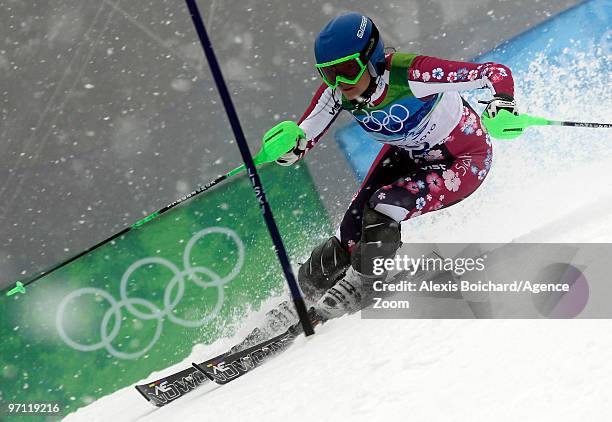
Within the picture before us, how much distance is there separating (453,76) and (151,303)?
265 centimetres

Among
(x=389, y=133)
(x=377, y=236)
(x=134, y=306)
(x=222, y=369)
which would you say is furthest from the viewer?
(x=134, y=306)

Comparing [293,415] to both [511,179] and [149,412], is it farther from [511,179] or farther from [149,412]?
[511,179]

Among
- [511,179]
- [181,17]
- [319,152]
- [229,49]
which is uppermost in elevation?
[181,17]

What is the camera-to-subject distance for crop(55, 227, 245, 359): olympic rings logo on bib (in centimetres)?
455

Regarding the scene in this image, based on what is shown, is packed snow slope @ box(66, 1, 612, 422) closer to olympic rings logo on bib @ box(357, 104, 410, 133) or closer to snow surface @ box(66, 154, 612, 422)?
snow surface @ box(66, 154, 612, 422)

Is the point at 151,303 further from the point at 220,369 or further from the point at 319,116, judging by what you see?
the point at 319,116

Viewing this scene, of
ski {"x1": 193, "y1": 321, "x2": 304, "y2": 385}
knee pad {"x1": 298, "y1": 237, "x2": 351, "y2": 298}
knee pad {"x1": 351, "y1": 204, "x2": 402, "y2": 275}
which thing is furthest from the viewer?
knee pad {"x1": 298, "y1": 237, "x2": 351, "y2": 298}

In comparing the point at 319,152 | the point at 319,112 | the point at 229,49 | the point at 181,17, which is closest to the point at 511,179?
the point at 319,152

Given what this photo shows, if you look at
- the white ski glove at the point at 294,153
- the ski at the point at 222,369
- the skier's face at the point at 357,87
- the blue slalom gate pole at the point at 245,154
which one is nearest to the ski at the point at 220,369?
the ski at the point at 222,369

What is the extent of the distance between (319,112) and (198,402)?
149cm

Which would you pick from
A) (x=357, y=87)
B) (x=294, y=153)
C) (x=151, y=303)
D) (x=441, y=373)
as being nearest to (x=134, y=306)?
(x=151, y=303)

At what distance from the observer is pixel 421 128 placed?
3.09 metres

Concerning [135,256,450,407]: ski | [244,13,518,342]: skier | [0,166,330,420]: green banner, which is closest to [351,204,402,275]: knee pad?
[244,13,518,342]: skier

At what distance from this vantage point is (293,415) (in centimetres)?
192
